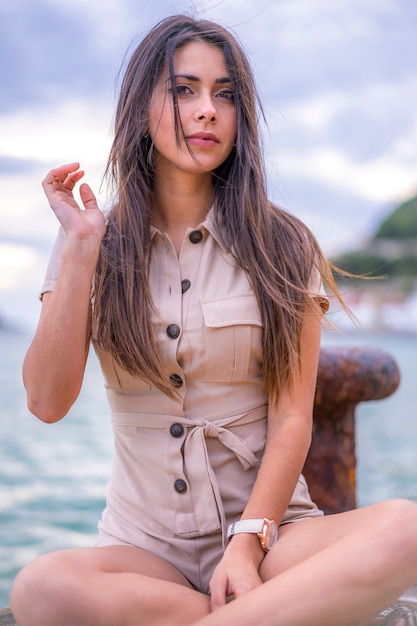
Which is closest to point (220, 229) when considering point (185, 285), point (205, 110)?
point (185, 285)

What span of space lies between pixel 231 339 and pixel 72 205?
1.76 ft

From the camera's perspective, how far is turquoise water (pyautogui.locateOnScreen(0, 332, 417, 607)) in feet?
25.5

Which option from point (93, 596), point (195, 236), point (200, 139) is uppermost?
point (200, 139)

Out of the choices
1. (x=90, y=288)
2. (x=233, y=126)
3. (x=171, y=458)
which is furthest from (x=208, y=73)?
(x=171, y=458)

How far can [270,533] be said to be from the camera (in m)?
1.94

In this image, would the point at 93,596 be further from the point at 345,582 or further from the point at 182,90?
the point at 182,90

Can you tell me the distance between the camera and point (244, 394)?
7.01 ft

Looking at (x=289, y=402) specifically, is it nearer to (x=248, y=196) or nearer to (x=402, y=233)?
(x=248, y=196)

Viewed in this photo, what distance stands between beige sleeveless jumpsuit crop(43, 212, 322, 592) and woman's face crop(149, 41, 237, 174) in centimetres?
30

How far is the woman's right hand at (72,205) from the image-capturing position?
2.08 m

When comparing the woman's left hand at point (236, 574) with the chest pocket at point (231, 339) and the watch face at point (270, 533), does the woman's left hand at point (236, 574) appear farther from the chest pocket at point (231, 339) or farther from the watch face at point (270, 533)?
the chest pocket at point (231, 339)

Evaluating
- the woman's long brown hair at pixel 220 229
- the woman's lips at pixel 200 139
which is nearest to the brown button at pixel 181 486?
the woman's long brown hair at pixel 220 229

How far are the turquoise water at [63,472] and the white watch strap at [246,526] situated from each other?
2711 millimetres

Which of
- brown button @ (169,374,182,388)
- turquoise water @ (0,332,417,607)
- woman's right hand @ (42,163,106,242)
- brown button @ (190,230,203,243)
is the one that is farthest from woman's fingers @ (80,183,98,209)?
turquoise water @ (0,332,417,607)
